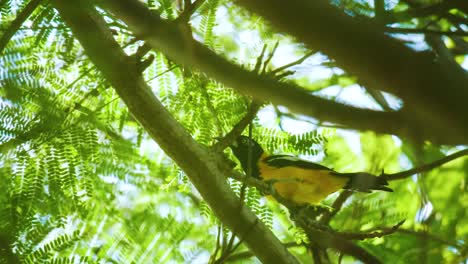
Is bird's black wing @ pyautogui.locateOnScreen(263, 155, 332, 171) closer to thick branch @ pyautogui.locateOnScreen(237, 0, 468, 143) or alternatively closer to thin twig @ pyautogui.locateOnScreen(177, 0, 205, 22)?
thin twig @ pyautogui.locateOnScreen(177, 0, 205, 22)

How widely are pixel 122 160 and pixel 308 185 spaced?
4.63 feet

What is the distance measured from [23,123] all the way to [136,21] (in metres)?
1.79

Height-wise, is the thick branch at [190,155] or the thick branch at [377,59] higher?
the thick branch at [190,155]

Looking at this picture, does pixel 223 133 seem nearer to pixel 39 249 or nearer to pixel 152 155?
pixel 152 155

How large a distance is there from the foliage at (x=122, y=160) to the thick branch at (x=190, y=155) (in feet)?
0.46

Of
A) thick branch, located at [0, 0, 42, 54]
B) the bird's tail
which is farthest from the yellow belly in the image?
thick branch, located at [0, 0, 42, 54]

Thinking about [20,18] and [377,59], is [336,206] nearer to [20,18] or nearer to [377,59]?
[20,18]

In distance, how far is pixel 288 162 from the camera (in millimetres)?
4320

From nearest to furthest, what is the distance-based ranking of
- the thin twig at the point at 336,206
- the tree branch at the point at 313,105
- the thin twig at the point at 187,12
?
1. the tree branch at the point at 313,105
2. the thin twig at the point at 187,12
3. the thin twig at the point at 336,206

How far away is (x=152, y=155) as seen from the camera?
420 centimetres

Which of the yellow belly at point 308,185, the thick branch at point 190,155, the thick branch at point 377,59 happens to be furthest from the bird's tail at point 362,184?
the thick branch at point 377,59

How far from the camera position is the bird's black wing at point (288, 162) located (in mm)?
4137

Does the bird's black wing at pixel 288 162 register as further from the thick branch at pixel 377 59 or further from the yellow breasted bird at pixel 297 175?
the thick branch at pixel 377 59

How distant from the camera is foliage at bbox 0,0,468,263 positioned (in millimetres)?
2811
